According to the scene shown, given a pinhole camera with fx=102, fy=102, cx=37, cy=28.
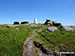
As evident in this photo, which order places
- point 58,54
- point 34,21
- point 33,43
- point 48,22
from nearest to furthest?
1. point 58,54
2. point 33,43
3. point 48,22
4. point 34,21

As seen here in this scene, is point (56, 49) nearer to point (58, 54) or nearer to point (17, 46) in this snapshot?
point (58, 54)

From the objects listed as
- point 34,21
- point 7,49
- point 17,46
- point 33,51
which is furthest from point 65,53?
point 34,21

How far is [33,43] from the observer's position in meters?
26.9

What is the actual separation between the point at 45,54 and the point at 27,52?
3.86m

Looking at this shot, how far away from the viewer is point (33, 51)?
22578 millimetres

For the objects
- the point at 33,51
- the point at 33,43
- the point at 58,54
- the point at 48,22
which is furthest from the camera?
the point at 48,22

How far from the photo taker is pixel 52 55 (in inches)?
829

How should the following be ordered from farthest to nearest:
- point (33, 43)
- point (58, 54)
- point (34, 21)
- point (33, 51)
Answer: point (34, 21) < point (33, 43) < point (33, 51) < point (58, 54)

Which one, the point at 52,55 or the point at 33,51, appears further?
the point at 33,51

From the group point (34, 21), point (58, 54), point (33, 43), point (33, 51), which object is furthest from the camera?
point (34, 21)

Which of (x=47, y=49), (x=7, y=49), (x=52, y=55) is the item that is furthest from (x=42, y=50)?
(x=7, y=49)

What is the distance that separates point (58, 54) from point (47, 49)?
9.92 feet

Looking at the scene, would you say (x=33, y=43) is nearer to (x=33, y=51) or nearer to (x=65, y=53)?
(x=33, y=51)

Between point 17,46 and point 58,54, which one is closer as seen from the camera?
point 58,54
